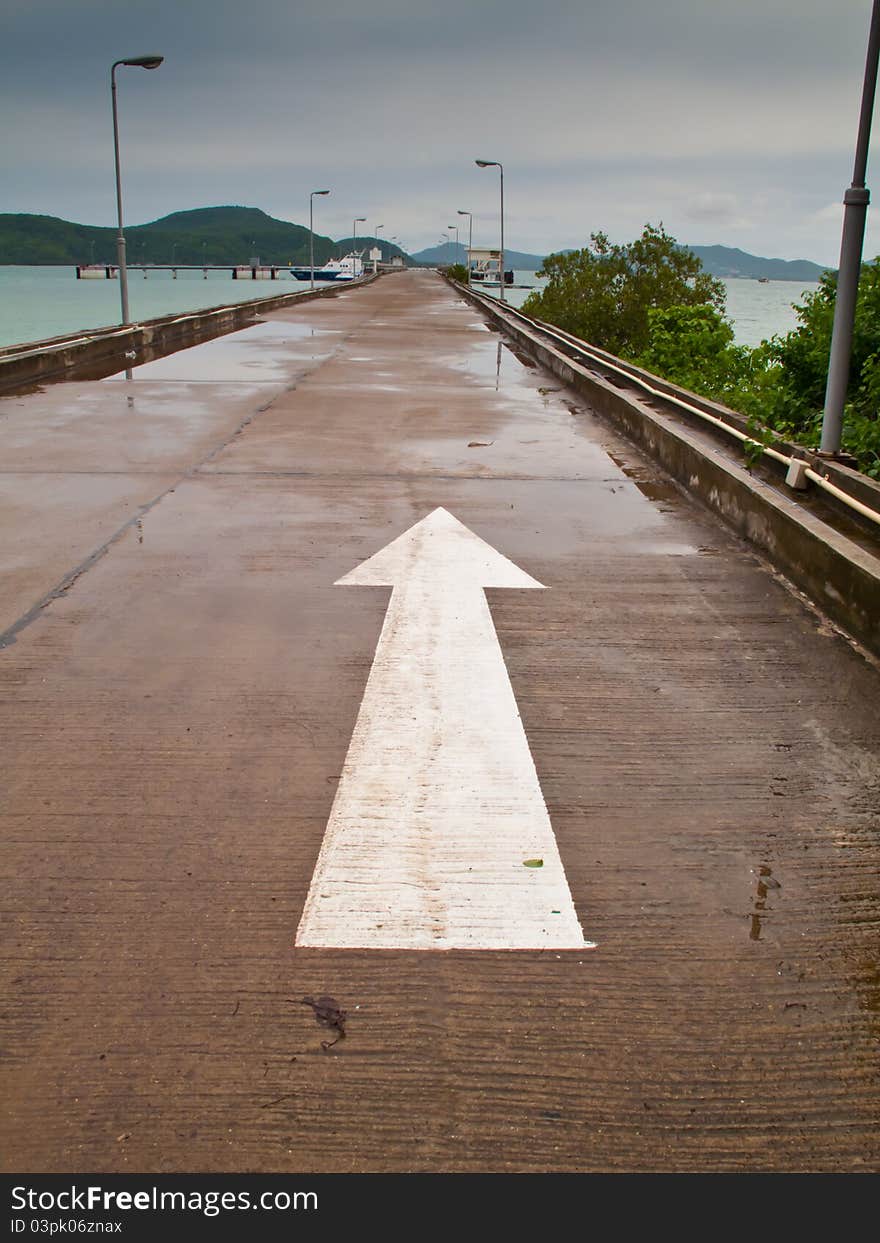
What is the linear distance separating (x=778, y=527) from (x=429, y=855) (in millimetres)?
4776

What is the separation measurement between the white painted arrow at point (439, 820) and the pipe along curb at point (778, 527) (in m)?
2.02

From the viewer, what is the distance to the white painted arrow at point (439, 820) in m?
3.44

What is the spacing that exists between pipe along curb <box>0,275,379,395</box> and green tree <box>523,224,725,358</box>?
20132 mm

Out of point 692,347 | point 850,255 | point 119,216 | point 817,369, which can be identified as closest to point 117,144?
point 119,216

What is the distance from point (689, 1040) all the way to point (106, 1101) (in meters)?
1.49

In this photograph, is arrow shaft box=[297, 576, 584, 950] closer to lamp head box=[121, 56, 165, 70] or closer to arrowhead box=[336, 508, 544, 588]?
arrowhead box=[336, 508, 544, 588]

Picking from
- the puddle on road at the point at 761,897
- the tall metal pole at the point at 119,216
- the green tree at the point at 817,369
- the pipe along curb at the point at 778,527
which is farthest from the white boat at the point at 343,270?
the puddle on road at the point at 761,897

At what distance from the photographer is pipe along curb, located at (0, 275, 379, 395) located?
60.7 ft

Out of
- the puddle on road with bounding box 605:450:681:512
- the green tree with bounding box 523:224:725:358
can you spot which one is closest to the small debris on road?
the puddle on road with bounding box 605:450:681:512

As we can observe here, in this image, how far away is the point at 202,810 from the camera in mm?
4125

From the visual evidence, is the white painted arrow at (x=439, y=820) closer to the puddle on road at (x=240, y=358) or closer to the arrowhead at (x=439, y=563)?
the arrowhead at (x=439, y=563)

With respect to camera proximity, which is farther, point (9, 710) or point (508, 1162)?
point (9, 710)
